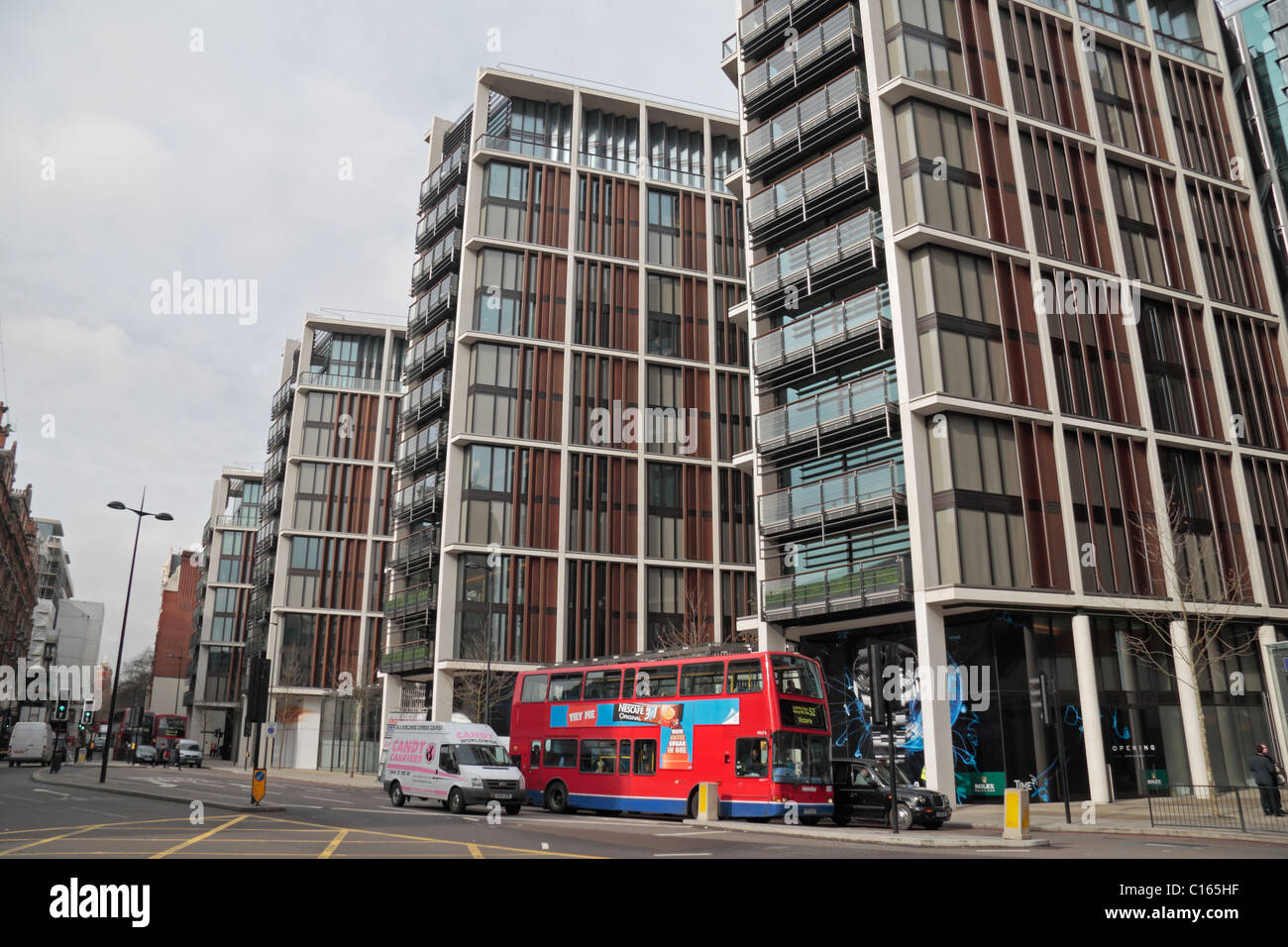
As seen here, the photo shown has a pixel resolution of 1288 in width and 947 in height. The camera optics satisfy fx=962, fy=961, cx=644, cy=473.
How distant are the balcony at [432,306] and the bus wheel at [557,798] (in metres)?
34.2

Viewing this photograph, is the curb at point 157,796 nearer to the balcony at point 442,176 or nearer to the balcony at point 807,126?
the balcony at point 807,126

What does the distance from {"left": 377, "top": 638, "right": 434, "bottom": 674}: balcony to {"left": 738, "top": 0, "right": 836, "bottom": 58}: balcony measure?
110 feet

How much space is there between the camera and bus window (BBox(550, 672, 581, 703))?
28594 millimetres

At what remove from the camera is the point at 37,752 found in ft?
192

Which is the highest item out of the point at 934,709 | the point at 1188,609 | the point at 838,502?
the point at 838,502

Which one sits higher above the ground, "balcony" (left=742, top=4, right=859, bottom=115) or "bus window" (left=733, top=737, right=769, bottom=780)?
"balcony" (left=742, top=4, right=859, bottom=115)

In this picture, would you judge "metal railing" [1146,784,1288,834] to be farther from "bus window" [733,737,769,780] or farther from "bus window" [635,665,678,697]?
"bus window" [635,665,678,697]

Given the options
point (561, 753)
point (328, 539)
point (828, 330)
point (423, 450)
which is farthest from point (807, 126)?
point (328, 539)

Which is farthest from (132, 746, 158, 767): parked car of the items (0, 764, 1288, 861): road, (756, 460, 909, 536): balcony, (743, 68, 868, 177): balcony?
(743, 68, 868, 177): balcony

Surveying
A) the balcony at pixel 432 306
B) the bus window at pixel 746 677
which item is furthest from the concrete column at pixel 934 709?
the balcony at pixel 432 306

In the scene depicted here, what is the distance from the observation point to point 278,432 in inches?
3516

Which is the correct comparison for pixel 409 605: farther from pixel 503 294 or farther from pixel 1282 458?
pixel 1282 458

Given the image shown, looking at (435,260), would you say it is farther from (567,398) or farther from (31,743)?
(31,743)

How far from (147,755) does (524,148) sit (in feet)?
198
